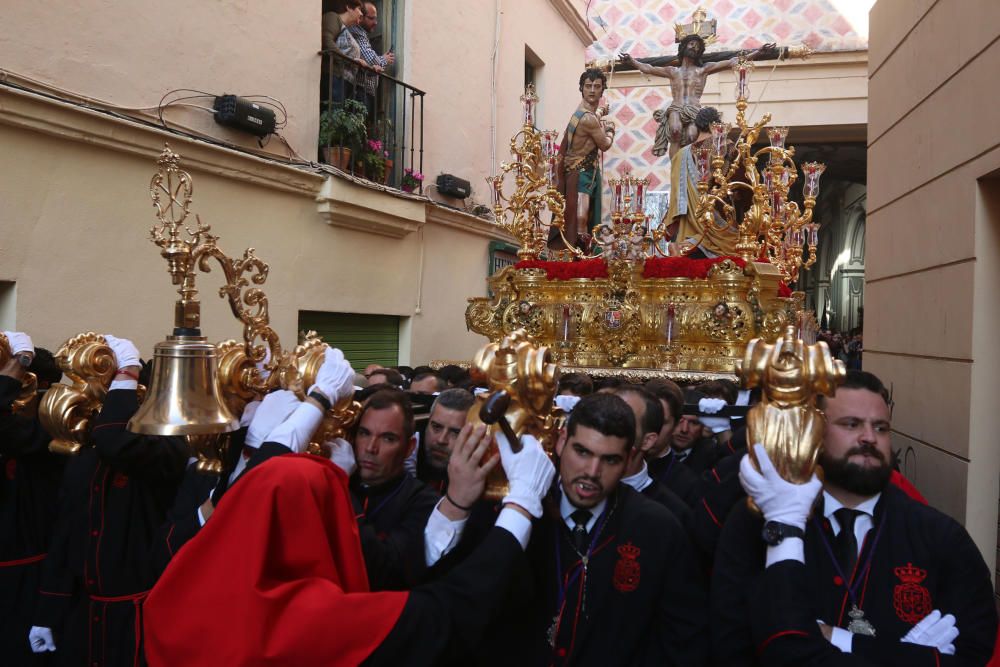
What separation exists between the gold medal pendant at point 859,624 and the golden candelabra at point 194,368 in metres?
1.63

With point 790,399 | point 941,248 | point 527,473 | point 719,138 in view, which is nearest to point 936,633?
point 790,399

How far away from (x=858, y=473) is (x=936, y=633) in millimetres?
456

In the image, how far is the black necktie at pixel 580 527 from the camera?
242 cm

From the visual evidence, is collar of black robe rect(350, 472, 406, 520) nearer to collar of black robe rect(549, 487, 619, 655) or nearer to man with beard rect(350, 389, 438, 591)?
man with beard rect(350, 389, 438, 591)

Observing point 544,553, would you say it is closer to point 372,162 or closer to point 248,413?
point 248,413

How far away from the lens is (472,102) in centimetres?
→ 1082

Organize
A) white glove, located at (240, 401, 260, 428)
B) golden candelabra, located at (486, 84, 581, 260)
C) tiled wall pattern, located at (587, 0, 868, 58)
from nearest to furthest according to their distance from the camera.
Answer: white glove, located at (240, 401, 260, 428) → golden candelabra, located at (486, 84, 581, 260) → tiled wall pattern, located at (587, 0, 868, 58)

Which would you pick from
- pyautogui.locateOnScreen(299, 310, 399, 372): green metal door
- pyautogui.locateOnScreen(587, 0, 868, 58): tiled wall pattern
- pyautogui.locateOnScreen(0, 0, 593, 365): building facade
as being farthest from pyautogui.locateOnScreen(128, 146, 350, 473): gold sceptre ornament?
pyautogui.locateOnScreen(587, 0, 868, 58): tiled wall pattern

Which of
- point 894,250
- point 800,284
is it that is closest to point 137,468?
point 894,250

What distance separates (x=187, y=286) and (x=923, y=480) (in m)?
4.26

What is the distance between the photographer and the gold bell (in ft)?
7.04

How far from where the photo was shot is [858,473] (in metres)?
2.31

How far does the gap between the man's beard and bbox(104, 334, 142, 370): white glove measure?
8.67 feet

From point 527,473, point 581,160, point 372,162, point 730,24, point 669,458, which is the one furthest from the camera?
point 730,24
